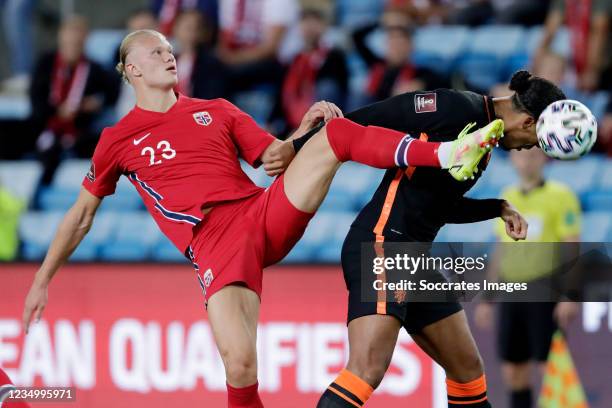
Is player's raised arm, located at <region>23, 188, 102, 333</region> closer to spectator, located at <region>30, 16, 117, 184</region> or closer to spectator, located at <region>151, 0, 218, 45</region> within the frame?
spectator, located at <region>30, 16, 117, 184</region>

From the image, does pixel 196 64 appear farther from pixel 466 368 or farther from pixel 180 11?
pixel 466 368

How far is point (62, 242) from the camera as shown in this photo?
5207mm

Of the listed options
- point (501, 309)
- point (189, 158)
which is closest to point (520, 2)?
point (501, 309)

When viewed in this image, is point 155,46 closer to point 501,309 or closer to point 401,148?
point 401,148

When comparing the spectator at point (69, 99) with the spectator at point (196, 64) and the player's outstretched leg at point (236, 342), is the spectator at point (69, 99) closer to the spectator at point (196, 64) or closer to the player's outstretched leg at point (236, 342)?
the spectator at point (196, 64)

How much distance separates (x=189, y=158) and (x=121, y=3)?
479cm

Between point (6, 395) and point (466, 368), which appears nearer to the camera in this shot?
point (466, 368)

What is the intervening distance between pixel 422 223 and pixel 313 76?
166 inches

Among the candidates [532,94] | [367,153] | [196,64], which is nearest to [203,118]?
[367,153]

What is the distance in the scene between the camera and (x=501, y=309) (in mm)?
6891

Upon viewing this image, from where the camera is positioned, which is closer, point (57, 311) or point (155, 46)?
point (155, 46)

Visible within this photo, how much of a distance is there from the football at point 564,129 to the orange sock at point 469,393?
44.5 inches

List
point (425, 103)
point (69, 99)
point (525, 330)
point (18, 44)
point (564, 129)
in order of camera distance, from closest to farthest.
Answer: point (564, 129)
point (425, 103)
point (525, 330)
point (69, 99)
point (18, 44)

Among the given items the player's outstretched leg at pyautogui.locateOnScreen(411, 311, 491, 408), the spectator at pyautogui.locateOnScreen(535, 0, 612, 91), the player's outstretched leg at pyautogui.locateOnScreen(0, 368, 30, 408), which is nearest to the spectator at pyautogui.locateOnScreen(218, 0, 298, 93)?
the spectator at pyautogui.locateOnScreen(535, 0, 612, 91)
